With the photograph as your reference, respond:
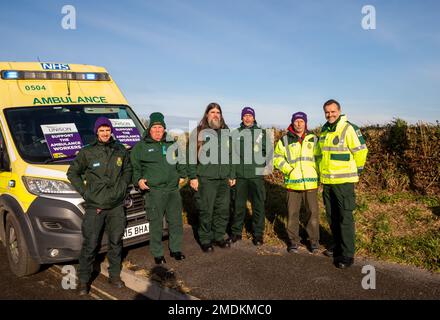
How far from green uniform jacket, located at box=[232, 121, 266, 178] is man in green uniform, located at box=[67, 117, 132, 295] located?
1.87 metres

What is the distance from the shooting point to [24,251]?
4.53 meters

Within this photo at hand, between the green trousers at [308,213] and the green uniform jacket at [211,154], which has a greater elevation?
the green uniform jacket at [211,154]

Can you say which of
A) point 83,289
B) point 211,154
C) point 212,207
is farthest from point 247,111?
point 83,289

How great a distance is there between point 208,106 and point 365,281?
3.22 metres

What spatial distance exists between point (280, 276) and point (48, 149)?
3.55m

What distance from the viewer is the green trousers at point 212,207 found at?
5.32 metres

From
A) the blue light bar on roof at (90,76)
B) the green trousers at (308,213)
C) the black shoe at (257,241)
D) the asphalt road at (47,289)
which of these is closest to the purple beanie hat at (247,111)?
the green trousers at (308,213)

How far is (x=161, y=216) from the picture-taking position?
15.8 ft

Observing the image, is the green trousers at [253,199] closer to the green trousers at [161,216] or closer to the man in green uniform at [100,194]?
the green trousers at [161,216]

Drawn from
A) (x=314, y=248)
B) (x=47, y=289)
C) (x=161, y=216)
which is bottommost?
(x=47, y=289)

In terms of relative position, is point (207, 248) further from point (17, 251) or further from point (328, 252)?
point (17, 251)

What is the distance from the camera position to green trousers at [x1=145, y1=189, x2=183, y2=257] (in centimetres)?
475

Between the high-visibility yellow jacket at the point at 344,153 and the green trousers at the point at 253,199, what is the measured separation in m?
1.13

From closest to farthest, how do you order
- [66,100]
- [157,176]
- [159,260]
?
1. [157,176]
2. [159,260]
3. [66,100]
